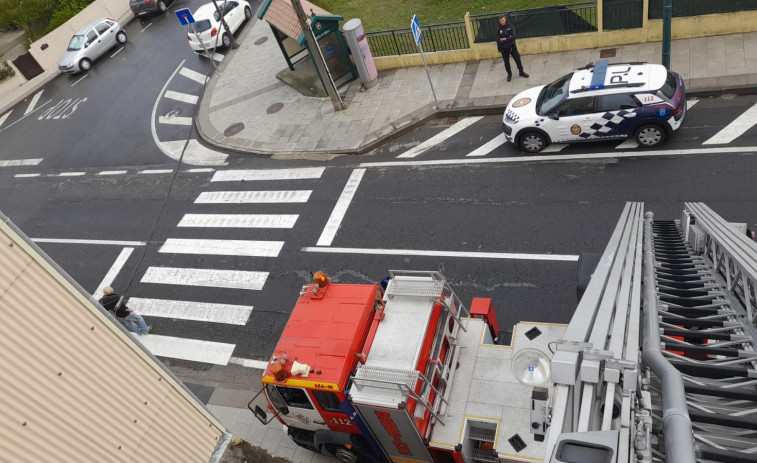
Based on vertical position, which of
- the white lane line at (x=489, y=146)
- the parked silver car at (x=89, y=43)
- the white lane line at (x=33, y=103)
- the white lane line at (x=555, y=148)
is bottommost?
the white lane line at (x=555, y=148)

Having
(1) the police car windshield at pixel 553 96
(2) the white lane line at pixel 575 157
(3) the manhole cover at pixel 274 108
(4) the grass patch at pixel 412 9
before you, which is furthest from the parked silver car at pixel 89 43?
(1) the police car windshield at pixel 553 96

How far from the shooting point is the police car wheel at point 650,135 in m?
13.0

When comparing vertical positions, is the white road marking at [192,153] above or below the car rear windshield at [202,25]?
below

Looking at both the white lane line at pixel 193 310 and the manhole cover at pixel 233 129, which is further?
the manhole cover at pixel 233 129

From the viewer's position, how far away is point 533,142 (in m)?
14.2

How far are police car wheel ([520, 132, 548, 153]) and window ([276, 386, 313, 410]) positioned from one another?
9.08 metres

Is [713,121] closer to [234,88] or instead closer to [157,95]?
[234,88]

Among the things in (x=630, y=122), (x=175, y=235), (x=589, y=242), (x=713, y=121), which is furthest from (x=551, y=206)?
(x=175, y=235)

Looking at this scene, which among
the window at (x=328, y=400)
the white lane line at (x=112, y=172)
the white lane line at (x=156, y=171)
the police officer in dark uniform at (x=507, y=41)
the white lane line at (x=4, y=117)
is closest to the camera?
the window at (x=328, y=400)

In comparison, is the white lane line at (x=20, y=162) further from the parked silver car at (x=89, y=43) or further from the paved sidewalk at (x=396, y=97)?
the paved sidewalk at (x=396, y=97)

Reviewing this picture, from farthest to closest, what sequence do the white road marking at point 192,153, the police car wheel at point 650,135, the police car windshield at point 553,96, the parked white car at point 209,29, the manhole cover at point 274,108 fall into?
the parked white car at point 209,29 < the manhole cover at point 274,108 < the white road marking at point 192,153 < the police car windshield at point 553,96 < the police car wheel at point 650,135

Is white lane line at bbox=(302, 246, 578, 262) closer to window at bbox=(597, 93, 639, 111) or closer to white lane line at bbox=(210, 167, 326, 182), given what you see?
white lane line at bbox=(210, 167, 326, 182)

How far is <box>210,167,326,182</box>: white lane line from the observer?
16.4 metres

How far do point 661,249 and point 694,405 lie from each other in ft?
15.6
